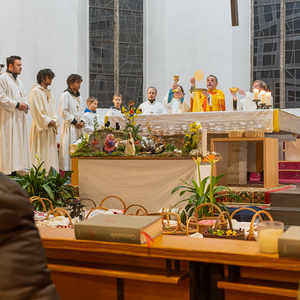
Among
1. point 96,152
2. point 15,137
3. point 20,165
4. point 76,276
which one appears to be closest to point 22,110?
point 15,137

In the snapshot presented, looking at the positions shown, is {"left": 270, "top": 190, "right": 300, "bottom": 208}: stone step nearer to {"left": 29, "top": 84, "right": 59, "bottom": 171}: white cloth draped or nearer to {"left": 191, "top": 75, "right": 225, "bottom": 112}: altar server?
{"left": 191, "top": 75, "right": 225, "bottom": 112}: altar server

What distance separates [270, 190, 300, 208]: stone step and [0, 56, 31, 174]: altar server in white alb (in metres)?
4.22

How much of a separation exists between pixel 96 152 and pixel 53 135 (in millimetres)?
2242

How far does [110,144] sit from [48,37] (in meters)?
6.97

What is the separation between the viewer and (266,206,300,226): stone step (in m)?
4.55

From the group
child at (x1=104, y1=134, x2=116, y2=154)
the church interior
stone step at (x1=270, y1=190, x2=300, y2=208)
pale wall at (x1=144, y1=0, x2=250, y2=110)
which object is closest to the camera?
the church interior

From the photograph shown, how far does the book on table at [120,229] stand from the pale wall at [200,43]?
11106 millimetres

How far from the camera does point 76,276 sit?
73.8 inches

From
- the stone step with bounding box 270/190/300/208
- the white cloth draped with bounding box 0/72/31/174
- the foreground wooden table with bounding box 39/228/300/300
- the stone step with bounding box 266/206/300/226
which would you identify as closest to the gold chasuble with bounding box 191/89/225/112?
the stone step with bounding box 270/190/300/208

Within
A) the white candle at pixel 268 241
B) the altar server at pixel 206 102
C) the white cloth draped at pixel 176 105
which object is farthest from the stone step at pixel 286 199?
the white candle at pixel 268 241

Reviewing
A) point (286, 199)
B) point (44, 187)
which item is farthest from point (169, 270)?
point (44, 187)

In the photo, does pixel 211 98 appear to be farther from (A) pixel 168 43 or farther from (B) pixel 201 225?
(A) pixel 168 43

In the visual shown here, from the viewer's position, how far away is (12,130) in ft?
24.3

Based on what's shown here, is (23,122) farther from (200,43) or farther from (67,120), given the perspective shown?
(200,43)
